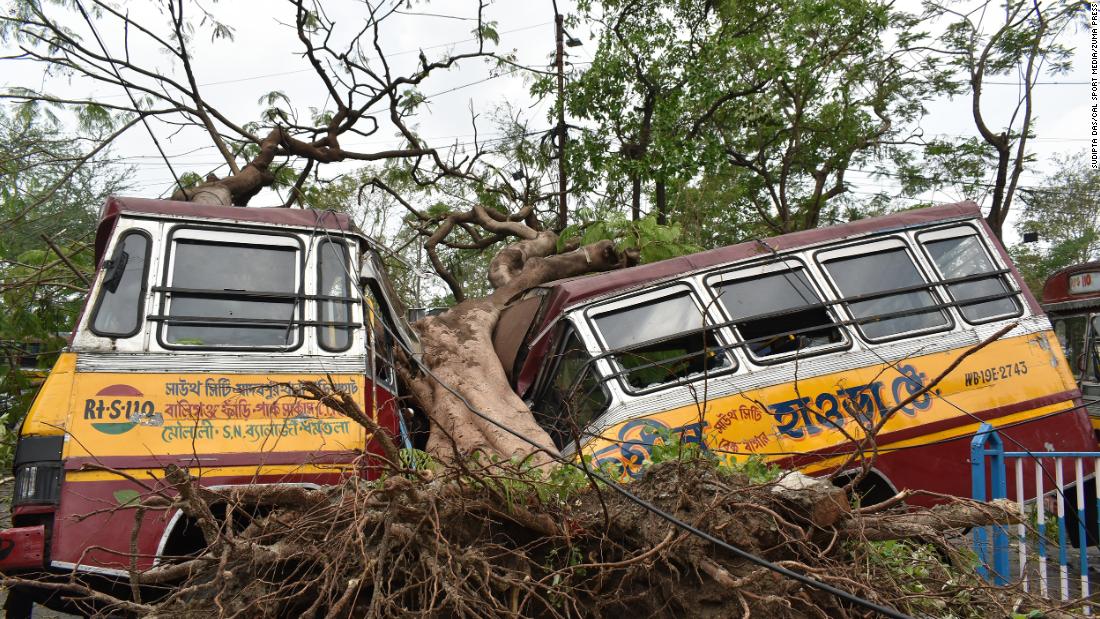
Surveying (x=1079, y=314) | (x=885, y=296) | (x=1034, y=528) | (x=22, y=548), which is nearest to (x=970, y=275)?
(x=885, y=296)

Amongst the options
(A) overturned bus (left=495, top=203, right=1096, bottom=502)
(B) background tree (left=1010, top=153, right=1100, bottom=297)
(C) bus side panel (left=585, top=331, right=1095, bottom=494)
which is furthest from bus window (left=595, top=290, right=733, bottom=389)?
(B) background tree (left=1010, top=153, right=1100, bottom=297)

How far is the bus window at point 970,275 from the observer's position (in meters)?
6.29

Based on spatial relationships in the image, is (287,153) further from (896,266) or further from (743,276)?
(896,266)

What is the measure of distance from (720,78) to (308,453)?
11.1m

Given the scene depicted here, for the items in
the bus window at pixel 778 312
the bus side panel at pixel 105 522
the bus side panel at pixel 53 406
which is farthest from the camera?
the bus window at pixel 778 312

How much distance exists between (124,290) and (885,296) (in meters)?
5.45

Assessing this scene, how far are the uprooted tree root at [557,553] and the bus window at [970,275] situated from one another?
316 cm

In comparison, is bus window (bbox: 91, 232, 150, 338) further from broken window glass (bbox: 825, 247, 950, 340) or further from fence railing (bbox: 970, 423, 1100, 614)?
broken window glass (bbox: 825, 247, 950, 340)

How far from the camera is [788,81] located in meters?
14.4

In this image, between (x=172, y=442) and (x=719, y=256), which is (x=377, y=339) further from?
(x=719, y=256)

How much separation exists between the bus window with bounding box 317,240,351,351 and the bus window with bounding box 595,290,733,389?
73.1 inches

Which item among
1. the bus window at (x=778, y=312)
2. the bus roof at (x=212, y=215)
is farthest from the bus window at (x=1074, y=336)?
the bus roof at (x=212, y=215)

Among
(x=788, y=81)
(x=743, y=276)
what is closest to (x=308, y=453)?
(x=743, y=276)

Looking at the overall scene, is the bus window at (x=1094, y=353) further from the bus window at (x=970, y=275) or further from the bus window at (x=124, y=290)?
the bus window at (x=124, y=290)
